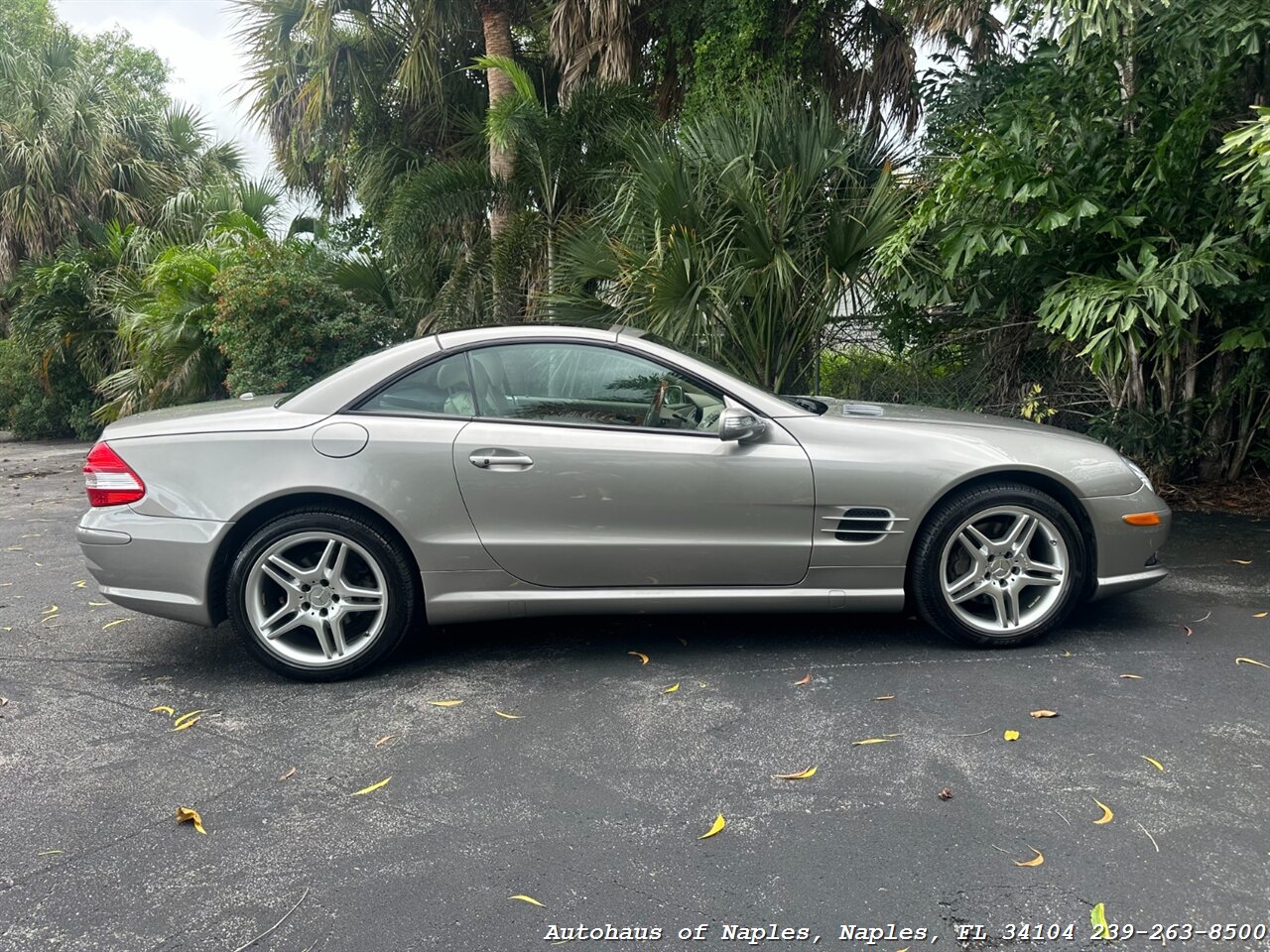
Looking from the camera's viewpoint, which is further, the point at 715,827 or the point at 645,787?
the point at 645,787

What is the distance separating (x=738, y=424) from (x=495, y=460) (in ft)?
3.33

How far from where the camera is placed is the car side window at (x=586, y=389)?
4.20 metres

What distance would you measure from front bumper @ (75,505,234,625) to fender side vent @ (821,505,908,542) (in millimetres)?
2526

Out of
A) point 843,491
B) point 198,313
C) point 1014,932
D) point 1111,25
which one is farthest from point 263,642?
point 198,313

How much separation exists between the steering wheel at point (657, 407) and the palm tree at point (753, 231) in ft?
9.89

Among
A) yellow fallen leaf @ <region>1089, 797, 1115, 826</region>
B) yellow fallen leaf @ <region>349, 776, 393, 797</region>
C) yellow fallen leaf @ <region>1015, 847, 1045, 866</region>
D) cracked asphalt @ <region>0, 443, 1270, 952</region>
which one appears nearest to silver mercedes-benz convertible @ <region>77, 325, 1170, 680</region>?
cracked asphalt @ <region>0, 443, 1270, 952</region>

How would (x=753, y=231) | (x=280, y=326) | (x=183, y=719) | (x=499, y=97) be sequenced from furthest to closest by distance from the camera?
(x=499, y=97), (x=280, y=326), (x=753, y=231), (x=183, y=719)

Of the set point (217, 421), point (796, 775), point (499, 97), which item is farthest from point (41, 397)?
point (796, 775)

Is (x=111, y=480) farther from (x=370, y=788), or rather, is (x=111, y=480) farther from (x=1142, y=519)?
(x=1142, y=519)

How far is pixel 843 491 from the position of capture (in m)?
4.11

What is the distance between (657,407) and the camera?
4.22 meters

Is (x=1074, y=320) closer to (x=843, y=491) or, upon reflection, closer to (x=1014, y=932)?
(x=843, y=491)

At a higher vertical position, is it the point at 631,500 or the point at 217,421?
the point at 217,421

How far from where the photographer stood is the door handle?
4.05m
